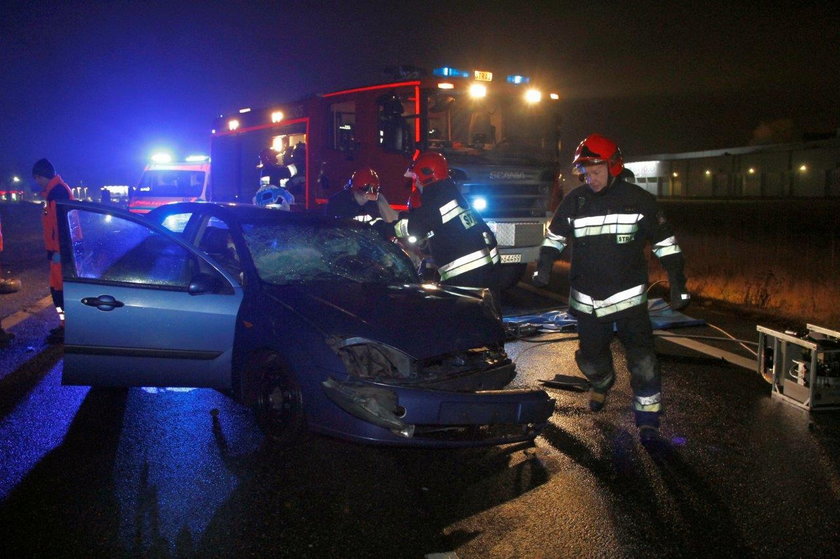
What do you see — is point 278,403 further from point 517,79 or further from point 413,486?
A: point 517,79

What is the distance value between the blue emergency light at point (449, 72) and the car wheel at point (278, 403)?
22.5 ft

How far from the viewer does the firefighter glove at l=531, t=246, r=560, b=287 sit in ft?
17.2

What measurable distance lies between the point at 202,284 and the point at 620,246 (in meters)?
2.71

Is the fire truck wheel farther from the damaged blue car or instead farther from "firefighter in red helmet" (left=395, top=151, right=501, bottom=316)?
the damaged blue car

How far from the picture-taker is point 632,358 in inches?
196

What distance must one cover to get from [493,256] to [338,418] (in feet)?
8.27

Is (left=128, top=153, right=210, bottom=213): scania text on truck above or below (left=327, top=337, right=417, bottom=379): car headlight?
above

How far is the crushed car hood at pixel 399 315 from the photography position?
13.8 ft

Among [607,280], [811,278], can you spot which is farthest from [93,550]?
[811,278]

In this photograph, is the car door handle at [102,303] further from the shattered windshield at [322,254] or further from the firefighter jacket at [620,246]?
the firefighter jacket at [620,246]

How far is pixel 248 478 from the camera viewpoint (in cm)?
414

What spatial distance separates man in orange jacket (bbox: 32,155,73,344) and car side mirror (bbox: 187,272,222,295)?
323 cm

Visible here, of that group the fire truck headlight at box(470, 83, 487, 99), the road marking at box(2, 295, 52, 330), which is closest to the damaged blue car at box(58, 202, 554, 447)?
the road marking at box(2, 295, 52, 330)

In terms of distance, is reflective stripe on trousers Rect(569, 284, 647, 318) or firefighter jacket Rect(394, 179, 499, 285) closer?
reflective stripe on trousers Rect(569, 284, 647, 318)
